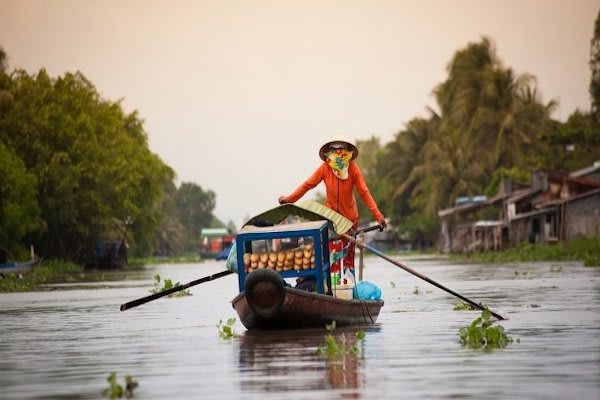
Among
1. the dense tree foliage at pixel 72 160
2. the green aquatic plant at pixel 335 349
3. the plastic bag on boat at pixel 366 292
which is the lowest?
the green aquatic plant at pixel 335 349

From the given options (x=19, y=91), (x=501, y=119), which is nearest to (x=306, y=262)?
(x=19, y=91)

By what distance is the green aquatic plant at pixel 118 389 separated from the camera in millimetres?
10602

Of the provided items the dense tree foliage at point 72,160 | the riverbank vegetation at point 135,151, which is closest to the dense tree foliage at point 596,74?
the riverbank vegetation at point 135,151

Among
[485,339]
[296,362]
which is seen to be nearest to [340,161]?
[485,339]

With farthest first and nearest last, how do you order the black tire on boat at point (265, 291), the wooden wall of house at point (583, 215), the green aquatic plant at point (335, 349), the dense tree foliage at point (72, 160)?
the dense tree foliage at point (72, 160)
the wooden wall of house at point (583, 215)
the black tire on boat at point (265, 291)
the green aquatic plant at point (335, 349)

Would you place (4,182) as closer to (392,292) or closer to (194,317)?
(392,292)

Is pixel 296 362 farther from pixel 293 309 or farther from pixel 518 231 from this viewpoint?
pixel 518 231

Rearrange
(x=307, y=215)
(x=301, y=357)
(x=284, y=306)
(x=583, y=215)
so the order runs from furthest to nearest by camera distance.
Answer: (x=583, y=215) < (x=307, y=215) < (x=284, y=306) < (x=301, y=357)

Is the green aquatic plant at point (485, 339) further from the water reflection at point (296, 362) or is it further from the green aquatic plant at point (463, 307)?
the green aquatic plant at point (463, 307)

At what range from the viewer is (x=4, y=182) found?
56031 mm

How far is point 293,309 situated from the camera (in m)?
16.2

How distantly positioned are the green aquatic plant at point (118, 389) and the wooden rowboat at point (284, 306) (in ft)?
15.5

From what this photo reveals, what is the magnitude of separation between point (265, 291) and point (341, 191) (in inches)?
90.9

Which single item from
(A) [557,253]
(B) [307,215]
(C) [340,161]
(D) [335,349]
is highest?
(C) [340,161]
